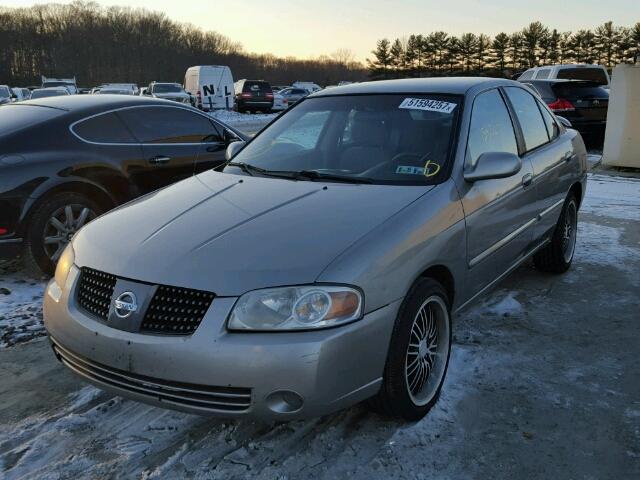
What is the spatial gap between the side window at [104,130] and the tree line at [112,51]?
77.5m

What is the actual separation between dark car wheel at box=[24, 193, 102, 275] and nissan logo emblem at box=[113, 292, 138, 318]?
2.82m

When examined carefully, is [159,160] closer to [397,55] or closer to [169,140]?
[169,140]

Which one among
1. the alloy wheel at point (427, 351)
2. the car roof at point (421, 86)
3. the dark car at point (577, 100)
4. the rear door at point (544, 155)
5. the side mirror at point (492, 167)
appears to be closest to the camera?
the alloy wheel at point (427, 351)

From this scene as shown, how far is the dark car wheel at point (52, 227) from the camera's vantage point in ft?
16.1

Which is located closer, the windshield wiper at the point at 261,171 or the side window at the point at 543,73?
the windshield wiper at the point at 261,171

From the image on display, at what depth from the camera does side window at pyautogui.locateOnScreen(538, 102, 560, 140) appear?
16.0 feet

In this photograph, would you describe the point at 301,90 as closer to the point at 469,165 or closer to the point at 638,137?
the point at 638,137

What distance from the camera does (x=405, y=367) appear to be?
272 cm

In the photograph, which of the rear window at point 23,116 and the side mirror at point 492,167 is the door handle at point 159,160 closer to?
the rear window at point 23,116

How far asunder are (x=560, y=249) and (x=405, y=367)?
2895mm

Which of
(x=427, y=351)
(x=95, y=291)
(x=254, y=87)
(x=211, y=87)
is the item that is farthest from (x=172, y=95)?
(x=427, y=351)

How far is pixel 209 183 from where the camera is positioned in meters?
3.61

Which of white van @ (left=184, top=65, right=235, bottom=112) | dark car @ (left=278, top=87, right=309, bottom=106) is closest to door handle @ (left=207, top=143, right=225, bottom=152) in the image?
white van @ (left=184, top=65, right=235, bottom=112)

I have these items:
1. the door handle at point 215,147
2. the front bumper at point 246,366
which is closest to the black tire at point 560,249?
the front bumper at point 246,366
